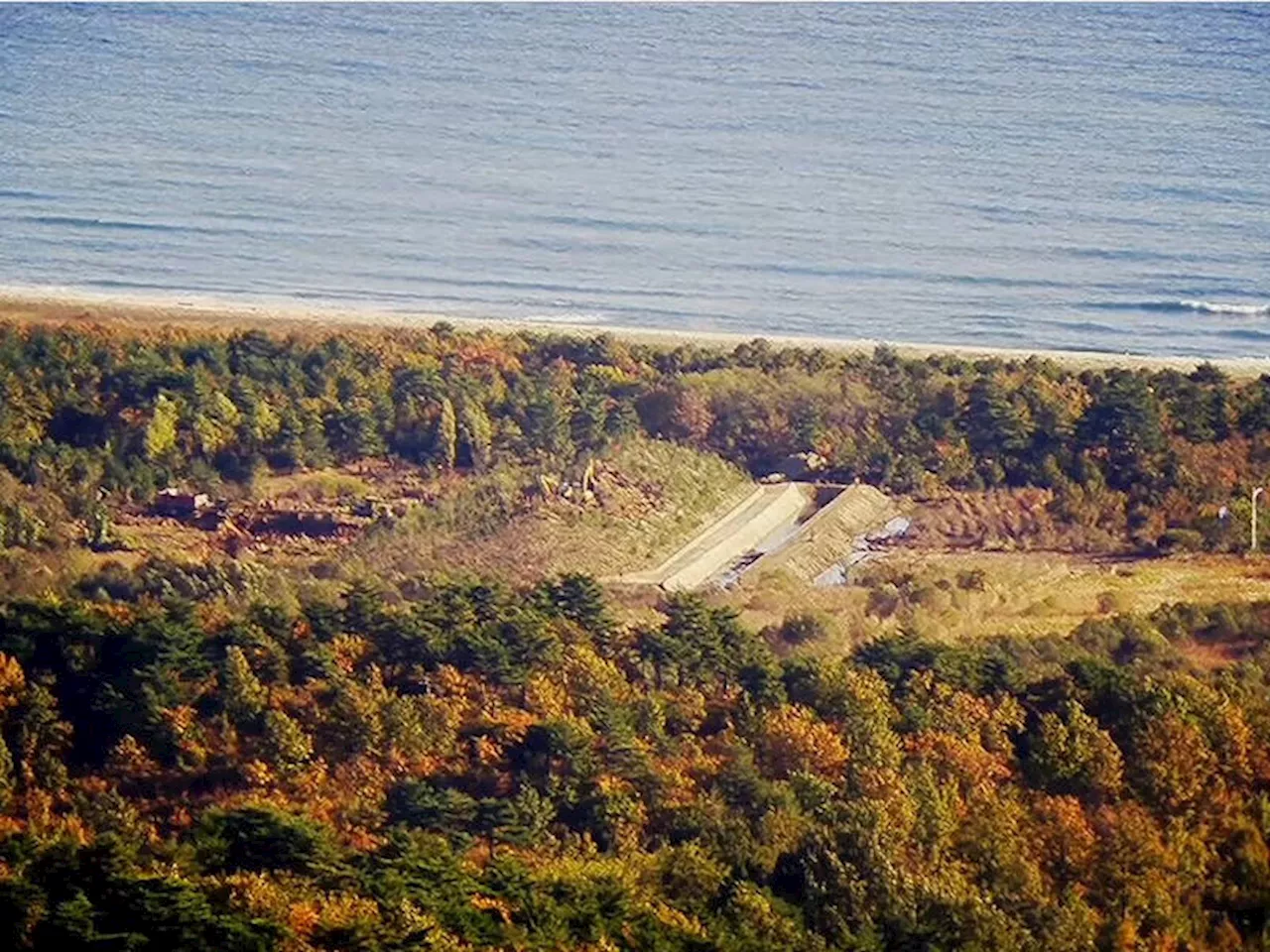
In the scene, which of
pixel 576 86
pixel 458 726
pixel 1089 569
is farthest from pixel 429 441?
pixel 576 86

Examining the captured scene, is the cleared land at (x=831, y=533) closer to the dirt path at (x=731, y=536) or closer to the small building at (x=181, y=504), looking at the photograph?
the dirt path at (x=731, y=536)

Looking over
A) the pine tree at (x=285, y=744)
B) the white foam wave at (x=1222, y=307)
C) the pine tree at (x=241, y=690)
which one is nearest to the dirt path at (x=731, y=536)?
the pine tree at (x=241, y=690)

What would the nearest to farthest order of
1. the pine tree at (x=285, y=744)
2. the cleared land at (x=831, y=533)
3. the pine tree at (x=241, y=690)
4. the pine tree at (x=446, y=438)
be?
the pine tree at (x=285, y=744) < the pine tree at (x=241, y=690) < the cleared land at (x=831, y=533) < the pine tree at (x=446, y=438)

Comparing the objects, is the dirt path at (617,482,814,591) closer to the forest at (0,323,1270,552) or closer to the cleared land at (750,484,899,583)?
the cleared land at (750,484,899,583)

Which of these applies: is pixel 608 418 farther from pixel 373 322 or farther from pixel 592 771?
pixel 592 771

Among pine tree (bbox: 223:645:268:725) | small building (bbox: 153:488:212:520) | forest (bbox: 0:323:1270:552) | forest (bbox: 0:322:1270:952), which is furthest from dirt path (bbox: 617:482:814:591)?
pine tree (bbox: 223:645:268:725)

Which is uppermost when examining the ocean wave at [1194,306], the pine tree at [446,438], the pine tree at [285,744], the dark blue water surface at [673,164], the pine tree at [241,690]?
the dark blue water surface at [673,164]
